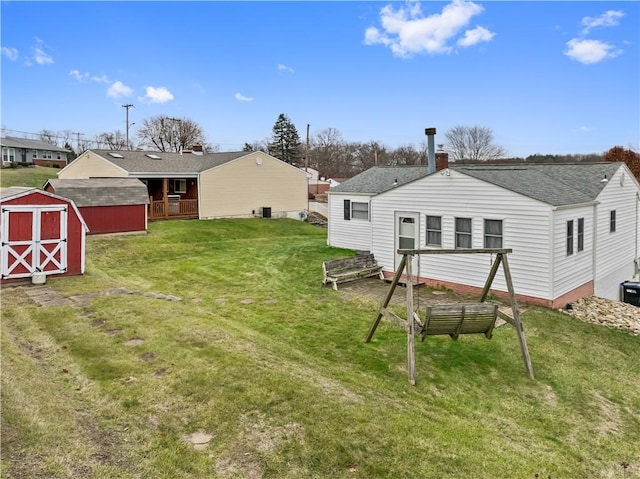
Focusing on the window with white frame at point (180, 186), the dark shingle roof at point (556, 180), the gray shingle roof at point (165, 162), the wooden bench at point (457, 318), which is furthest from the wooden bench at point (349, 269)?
the window with white frame at point (180, 186)

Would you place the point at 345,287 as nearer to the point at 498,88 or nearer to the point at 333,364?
the point at 333,364

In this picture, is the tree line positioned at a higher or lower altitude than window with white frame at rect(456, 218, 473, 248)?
higher

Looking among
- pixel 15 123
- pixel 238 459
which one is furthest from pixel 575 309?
pixel 15 123

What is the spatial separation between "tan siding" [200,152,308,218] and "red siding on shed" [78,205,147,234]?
729 centimetres

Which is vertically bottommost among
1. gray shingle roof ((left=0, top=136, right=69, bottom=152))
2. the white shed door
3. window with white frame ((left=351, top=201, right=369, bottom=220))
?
the white shed door

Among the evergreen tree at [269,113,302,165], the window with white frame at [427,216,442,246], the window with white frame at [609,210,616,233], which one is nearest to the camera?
the window with white frame at [427,216,442,246]

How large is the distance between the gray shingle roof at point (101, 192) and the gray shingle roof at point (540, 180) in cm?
1020

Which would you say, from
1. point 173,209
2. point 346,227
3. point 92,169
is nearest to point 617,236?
point 346,227

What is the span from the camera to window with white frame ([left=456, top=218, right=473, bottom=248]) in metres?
14.0

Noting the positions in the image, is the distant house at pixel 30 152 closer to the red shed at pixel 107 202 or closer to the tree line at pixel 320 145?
the tree line at pixel 320 145

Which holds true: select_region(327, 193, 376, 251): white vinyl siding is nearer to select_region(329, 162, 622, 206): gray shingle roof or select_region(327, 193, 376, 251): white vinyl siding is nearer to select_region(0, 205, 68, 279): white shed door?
select_region(329, 162, 622, 206): gray shingle roof

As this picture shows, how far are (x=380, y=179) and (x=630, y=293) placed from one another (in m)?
11.2

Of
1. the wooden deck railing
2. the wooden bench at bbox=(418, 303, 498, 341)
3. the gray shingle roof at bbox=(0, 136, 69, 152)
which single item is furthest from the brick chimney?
the gray shingle roof at bbox=(0, 136, 69, 152)

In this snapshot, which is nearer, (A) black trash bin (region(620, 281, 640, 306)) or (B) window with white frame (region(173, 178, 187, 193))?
(A) black trash bin (region(620, 281, 640, 306))
